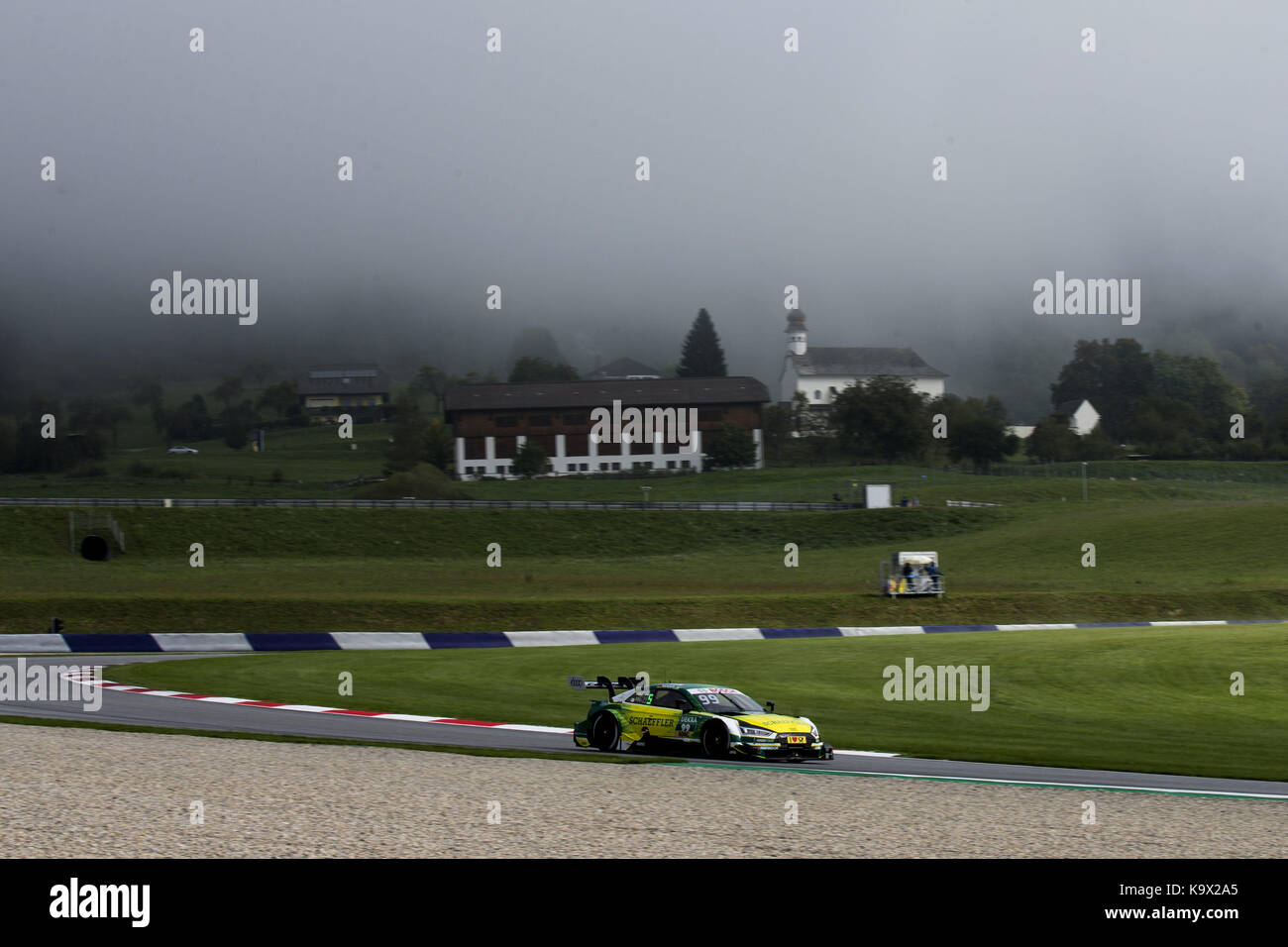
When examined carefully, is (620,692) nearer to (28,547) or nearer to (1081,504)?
(28,547)

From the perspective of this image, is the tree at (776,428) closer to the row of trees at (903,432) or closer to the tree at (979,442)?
the row of trees at (903,432)

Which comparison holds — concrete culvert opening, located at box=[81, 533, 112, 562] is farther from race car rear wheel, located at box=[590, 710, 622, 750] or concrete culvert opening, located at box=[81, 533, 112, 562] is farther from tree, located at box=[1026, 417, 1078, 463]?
tree, located at box=[1026, 417, 1078, 463]

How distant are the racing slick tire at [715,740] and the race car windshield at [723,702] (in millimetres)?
295

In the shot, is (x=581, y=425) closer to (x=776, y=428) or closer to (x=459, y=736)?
(x=776, y=428)

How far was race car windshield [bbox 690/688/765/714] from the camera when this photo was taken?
677 inches

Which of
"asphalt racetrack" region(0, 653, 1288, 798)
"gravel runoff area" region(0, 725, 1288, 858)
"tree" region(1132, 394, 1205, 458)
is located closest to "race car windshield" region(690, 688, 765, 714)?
"asphalt racetrack" region(0, 653, 1288, 798)

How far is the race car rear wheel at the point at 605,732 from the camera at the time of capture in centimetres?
1755

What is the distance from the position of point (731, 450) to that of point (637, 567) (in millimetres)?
73931

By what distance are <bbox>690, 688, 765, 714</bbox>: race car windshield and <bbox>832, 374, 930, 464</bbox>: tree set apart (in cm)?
13175

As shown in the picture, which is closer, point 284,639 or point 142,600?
point 284,639

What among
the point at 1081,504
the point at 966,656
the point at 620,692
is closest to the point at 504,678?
the point at 620,692

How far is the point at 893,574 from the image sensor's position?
47156mm

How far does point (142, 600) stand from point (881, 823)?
36.5 m

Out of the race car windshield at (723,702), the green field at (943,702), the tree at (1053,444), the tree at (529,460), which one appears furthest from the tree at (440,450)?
the race car windshield at (723,702)
